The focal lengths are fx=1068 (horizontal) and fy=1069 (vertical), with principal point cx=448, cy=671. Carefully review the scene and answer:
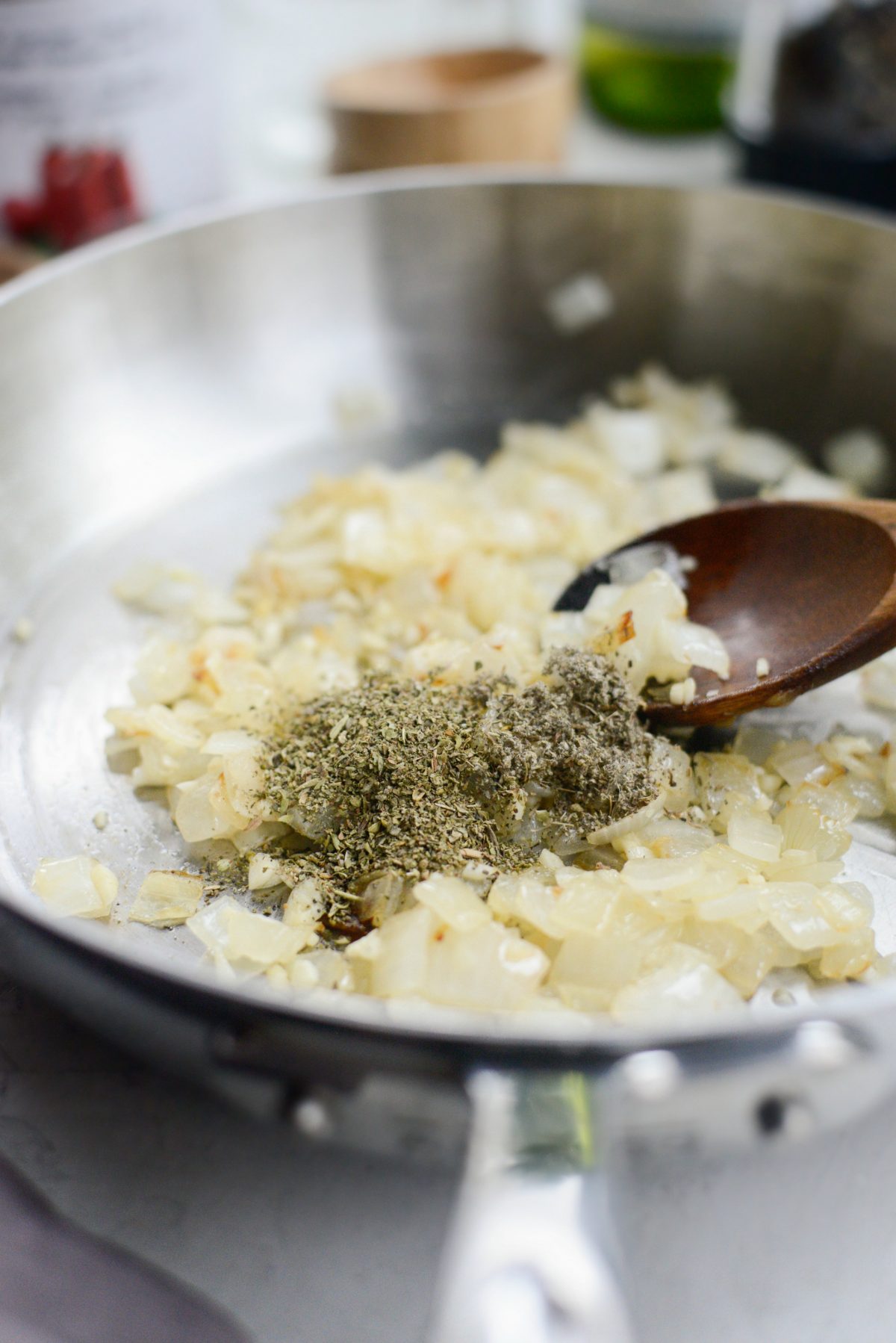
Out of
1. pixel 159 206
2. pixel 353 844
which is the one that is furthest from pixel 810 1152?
pixel 159 206

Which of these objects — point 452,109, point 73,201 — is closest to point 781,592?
point 452,109

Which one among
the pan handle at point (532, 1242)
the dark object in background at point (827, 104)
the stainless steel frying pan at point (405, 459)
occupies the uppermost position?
the dark object in background at point (827, 104)

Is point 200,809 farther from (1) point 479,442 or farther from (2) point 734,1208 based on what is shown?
(1) point 479,442

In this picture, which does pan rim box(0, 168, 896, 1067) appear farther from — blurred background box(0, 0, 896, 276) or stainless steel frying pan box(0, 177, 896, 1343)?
blurred background box(0, 0, 896, 276)

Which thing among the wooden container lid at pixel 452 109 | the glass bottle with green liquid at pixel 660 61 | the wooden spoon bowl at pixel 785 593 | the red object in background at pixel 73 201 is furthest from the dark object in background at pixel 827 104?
the red object in background at pixel 73 201

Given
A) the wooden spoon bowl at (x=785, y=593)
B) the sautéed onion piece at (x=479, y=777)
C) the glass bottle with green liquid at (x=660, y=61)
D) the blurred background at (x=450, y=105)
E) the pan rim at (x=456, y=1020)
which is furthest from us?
the glass bottle with green liquid at (x=660, y=61)

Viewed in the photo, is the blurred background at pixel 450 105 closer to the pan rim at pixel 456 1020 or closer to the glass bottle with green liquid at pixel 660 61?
the glass bottle with green liquid at pixel 660 61

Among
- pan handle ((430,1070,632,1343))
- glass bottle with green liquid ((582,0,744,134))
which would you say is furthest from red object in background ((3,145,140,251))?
pan handle ((430,1070,632,1343))

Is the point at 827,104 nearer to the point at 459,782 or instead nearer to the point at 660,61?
the point at 660,61
